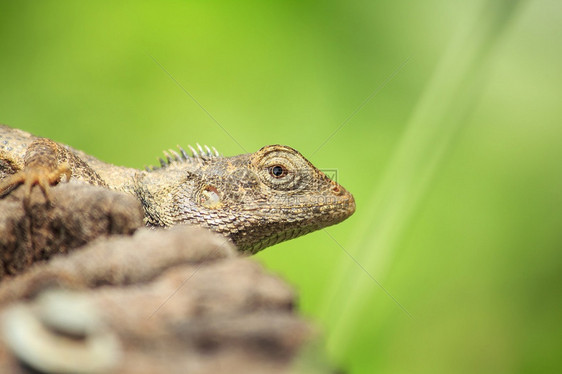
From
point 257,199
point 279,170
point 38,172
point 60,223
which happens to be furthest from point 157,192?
point 60,223

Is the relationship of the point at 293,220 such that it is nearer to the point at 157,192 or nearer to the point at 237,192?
the point at 237,192

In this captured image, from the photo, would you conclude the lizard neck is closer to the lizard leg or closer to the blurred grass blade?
the lizard leg

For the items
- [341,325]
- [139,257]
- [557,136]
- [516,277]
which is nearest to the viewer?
[139,257]

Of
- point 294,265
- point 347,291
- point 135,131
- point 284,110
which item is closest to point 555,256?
point 347,291

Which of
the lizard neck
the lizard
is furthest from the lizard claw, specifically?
A: the lizard neck

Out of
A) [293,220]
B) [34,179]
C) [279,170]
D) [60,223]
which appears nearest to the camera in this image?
[60,223]

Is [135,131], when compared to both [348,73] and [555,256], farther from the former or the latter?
[555,256]
